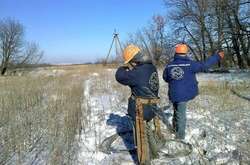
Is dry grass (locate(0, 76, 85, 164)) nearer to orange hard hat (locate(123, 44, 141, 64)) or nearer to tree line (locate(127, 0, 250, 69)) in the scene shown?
orange hard hat (locate(123, 44, 141, 64))

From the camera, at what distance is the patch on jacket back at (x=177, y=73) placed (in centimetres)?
712

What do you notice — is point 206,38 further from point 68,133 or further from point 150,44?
point 68,133

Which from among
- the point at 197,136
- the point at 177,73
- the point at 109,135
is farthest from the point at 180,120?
the point at 109,135

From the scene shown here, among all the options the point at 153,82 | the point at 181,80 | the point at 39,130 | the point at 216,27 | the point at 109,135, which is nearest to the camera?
the point at 153,82

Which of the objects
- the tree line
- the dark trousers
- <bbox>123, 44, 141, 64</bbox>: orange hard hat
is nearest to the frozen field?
the dark trousers

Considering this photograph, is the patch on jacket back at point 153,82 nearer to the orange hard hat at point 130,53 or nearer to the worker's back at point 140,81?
the worker's back at point 140,81

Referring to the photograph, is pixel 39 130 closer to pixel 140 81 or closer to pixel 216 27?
pixel 140 81

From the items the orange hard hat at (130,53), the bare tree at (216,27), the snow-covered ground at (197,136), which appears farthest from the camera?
the bare tree at (216,27)

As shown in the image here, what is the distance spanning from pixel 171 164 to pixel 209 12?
3856 cm

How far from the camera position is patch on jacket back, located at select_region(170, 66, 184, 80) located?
A: 7121 millimetres

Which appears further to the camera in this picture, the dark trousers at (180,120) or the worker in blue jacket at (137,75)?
the dark trousers at (180,120)

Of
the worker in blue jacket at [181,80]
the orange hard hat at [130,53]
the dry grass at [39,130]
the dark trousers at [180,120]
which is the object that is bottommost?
the dry grass at [39,130]

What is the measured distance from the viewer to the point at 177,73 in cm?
714

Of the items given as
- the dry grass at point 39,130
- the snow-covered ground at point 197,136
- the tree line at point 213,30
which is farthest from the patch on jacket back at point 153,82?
the tree line at point 213,30
